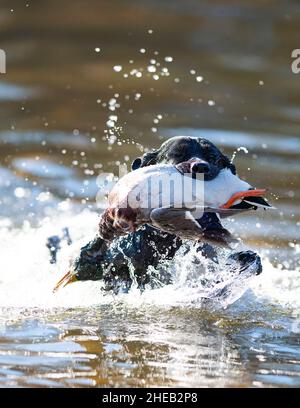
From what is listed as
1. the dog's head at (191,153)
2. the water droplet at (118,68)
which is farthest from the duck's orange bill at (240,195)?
the water droplet at (118,68)

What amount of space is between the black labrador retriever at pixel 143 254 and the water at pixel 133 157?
116 millimetres

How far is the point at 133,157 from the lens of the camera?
31.7 feet

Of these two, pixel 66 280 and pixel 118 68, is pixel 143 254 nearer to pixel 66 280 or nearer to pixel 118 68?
pixel 66 280

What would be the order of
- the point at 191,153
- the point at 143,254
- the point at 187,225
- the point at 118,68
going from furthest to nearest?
the point at 118,68, the point at 143,254, the point at 191,153, the point at 187,225

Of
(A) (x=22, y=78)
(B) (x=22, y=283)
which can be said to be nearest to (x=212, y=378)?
(B) (x=22, y=283)

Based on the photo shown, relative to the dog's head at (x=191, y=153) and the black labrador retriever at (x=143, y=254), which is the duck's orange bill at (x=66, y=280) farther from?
the dog's head at (x=191, y=153)

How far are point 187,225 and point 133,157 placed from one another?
496 cm

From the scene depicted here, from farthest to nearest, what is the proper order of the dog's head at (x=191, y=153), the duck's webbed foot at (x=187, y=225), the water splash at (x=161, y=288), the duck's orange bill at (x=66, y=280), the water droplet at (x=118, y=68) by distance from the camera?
the water droplet at (x=118, y=68) < the duck's orange bill at (x=66, y=280) < the water splash at (x=161, y=288) < the dog's head at (x=191, y=153) < the duck's webbed foot at (x=187, y=225)

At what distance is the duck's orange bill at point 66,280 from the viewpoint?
5984 mm

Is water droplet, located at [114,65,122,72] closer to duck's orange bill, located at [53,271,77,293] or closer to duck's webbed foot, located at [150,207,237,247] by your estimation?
duck's orange bill, located at [53,271,77,293]

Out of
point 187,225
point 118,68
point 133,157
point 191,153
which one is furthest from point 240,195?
point 118,68

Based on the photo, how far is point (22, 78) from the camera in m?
11.5

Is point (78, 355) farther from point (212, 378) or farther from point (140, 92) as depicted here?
point (140, 92)

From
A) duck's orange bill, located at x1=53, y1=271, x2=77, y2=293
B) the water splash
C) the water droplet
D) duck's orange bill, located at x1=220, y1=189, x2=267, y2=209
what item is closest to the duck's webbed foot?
duck's orange bill, located at x1=220, y1=189, x2=267, y2=209
